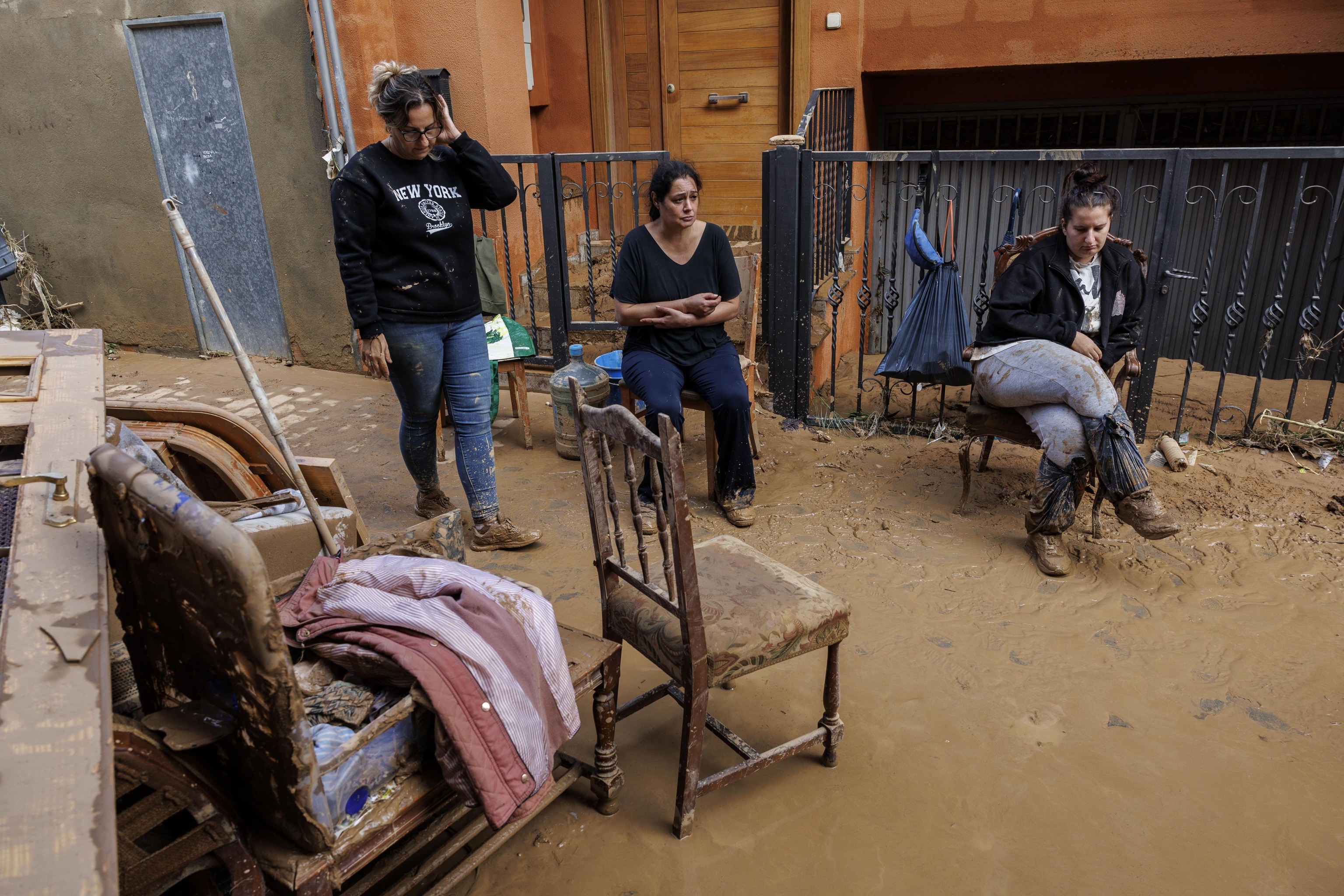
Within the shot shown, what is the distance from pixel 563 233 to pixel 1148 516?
3.72 metres

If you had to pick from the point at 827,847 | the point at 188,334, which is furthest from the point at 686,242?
the point at 188,334

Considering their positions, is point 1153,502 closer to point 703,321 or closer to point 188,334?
point 703,321

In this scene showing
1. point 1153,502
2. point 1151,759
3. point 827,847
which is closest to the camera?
point 827,847

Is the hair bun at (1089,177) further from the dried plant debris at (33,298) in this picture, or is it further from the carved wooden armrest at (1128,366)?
the dried plant debris at (33,298)

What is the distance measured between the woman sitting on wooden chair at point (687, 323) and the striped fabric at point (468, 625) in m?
2.03

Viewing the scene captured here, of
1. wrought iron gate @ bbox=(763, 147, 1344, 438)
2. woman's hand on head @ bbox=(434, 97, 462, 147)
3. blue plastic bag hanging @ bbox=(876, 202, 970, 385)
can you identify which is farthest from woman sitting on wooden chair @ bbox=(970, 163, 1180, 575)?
woman's hand on head @ bbox=(434, 97, 462, 147)

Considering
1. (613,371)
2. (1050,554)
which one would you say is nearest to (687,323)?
(613,371)

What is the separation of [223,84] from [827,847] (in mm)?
6405

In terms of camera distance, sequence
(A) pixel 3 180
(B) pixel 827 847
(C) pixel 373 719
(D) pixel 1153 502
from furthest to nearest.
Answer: (A) pixel 3 180, (D) pixel 1153 502, (B) pixel 827 847, (C) pixel 373 719

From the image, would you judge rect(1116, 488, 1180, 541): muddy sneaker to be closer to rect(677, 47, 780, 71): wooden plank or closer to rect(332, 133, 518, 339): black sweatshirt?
rect(332, 133, 518, 339): black sweatshirt

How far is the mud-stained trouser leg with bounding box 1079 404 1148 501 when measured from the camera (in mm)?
3410

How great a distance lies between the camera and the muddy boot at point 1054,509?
361cm

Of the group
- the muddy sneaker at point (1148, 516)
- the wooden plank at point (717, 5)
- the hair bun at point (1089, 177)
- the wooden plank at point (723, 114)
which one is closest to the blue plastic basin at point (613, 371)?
the hair bun at point (1089, 177)

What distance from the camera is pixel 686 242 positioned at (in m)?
4.15
